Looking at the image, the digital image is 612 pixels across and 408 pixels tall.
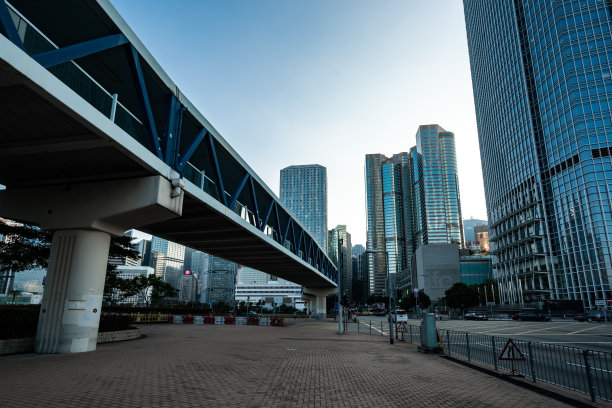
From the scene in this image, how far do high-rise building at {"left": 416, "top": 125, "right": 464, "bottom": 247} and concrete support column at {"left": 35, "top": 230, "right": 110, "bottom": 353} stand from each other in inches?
7014

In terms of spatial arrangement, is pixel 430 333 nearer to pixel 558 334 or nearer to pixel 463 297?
pixel 558 334

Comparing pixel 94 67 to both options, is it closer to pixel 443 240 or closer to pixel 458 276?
pixel 458 276

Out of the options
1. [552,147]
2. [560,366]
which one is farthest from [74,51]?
[552,147]

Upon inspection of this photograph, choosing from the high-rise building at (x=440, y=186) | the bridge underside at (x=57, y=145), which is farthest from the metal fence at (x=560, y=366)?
the high-rise building at (x=440, y=186)

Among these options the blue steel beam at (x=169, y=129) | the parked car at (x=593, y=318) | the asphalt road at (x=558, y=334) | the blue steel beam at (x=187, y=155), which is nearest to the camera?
the blue steel beam at (x=169, y=129)

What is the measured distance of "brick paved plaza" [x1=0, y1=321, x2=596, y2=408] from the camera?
6691 millimetres

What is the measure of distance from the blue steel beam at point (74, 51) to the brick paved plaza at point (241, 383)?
7182 millimetres

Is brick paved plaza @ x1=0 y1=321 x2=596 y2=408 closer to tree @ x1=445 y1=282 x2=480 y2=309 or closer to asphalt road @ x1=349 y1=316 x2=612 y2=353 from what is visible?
asphalt road @ x1=349 y1=316 x2=612 y2=353

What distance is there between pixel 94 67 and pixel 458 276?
133 metres

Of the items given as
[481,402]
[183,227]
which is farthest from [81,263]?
[481,402]

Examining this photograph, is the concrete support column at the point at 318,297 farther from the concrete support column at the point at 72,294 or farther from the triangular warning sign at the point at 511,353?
the triangular warning sign at the point at 511,353

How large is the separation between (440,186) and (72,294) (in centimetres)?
18450

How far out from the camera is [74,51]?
9023 millimetres

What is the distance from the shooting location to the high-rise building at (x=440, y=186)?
177m
